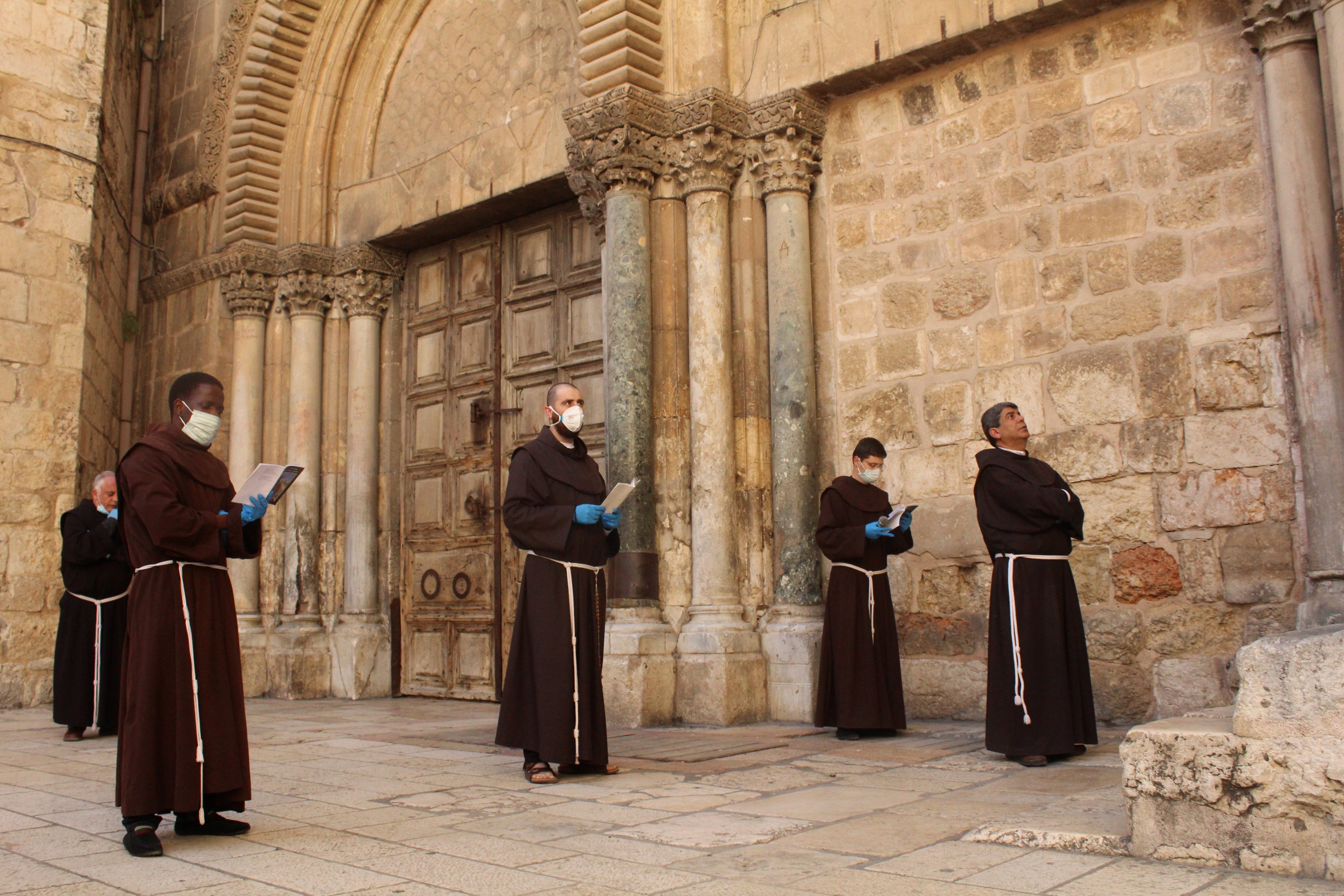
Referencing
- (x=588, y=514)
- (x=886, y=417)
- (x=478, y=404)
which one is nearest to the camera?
(x=588, y=514)

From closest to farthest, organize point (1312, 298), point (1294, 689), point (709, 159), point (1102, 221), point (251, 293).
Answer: point (1294, 689), point (1312, 298), point (1102, 221), point (709, 159), point (251, 293)

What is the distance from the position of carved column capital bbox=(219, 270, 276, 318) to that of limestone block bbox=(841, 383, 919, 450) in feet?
18.3

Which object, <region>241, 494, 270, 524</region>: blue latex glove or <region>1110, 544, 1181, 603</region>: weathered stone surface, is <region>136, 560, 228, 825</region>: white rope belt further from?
<region>1110, 544, 1181, 603</region>: weathered stone surface

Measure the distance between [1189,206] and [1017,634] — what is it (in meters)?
2.50

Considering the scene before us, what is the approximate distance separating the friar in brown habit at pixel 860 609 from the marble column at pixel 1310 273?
74.2 inches

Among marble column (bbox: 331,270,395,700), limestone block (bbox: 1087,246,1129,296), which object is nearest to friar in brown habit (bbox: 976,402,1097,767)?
limestone block (bbox: 1087,246,1129,296)

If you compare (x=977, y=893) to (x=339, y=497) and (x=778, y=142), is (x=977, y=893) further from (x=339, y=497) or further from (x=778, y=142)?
(x=339, y=497)

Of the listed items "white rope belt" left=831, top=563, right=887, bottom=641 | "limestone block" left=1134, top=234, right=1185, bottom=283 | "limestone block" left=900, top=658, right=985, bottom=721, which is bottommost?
"limestone block" left=900, top=658, right=985, bottom=721

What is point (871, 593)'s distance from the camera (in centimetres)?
628

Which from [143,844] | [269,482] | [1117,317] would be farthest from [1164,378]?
[143,844]

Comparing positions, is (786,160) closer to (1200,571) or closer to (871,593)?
(871,593)

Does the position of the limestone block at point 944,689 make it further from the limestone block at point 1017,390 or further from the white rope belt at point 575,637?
the white rope belt at point 575,637

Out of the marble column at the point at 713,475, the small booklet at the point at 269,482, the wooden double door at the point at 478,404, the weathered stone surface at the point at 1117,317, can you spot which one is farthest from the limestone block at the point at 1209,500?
the small booklet at the point at 269,482

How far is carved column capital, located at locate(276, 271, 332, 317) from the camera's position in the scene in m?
9.95
